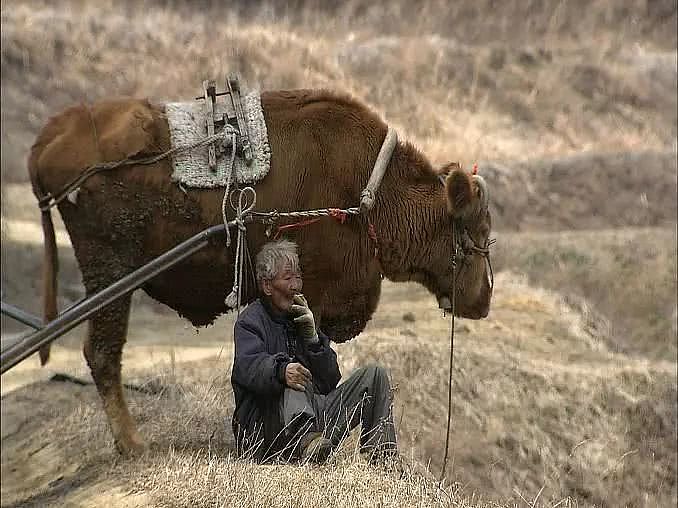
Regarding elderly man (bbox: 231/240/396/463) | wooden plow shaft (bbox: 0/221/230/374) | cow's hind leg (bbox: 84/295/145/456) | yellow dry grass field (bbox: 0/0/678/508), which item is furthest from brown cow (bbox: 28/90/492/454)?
yellow dry grass field (bbox: 0/0/678/508)

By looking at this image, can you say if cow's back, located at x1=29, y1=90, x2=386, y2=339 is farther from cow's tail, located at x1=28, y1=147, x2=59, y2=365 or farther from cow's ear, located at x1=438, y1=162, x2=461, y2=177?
cow's ear, located at x1=438, y1=162, x2=461, y2=177

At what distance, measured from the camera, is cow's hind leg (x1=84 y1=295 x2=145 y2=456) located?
18.8ft

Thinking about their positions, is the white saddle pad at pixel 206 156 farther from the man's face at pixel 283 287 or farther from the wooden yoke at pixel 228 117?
the man's face at pixel 283 287

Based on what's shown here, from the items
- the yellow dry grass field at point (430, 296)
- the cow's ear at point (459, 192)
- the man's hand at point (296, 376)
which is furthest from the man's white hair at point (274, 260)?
the cow's ear at point (459, 192)

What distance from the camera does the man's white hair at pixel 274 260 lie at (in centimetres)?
476

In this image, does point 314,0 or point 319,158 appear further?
point 314,0

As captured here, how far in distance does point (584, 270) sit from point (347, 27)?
12.7 m

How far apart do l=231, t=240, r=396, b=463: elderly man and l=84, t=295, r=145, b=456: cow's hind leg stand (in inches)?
43.9

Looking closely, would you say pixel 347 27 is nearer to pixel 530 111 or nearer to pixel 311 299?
pixel 530 111

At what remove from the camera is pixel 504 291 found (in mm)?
11977

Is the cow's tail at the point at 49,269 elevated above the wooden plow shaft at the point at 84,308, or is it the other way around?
the wooden plow shaft at the point at 84,308


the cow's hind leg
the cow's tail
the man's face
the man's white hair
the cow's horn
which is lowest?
the cow's hind leg

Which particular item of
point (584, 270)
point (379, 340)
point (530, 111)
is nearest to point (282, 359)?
point (379, 340)

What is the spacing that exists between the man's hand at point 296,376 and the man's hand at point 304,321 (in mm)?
A: 258
